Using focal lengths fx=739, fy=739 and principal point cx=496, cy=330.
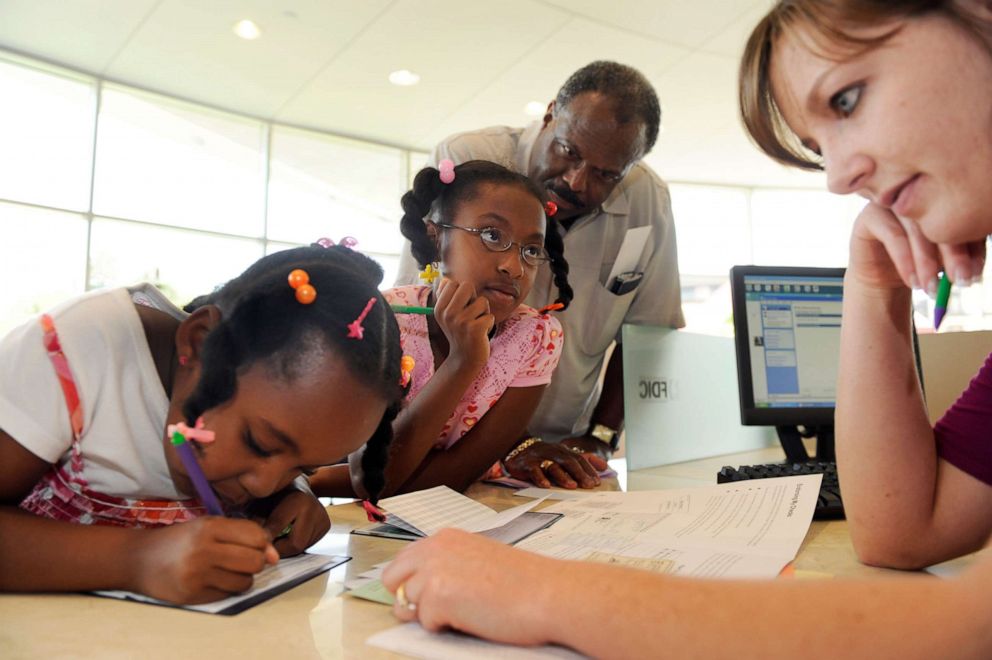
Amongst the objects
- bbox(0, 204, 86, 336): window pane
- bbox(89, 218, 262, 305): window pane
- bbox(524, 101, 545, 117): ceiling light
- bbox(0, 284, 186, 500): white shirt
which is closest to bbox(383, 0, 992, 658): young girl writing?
bbox(0, 284, 186, 500): white shirt

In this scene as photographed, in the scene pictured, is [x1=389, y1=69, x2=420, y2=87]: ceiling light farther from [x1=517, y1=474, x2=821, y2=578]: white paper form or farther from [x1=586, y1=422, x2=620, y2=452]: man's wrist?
[x1=517, y1=474, x2=821, y2=578]: white paper form

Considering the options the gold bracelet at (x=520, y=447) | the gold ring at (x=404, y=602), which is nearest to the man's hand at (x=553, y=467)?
the gold bracelet at (x=520, y=447)

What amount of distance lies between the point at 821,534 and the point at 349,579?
2.02 ft

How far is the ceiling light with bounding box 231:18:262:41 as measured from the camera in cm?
402

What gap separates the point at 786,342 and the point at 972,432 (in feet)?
2.56

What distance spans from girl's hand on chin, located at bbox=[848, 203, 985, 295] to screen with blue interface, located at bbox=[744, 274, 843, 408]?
0.73 m

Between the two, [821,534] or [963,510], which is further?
[821,534]

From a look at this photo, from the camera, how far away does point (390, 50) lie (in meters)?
4.32

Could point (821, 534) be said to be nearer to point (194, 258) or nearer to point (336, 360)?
point (336, 360)

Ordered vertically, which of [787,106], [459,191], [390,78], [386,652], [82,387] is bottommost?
[386,652]

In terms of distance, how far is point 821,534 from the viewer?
0.97 m

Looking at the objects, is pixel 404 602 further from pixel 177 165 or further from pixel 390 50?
pixel 177 165

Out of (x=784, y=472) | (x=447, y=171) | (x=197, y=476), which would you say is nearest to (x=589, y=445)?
(x=784, y=472)

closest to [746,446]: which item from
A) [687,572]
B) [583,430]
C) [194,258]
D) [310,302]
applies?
[583,430]
